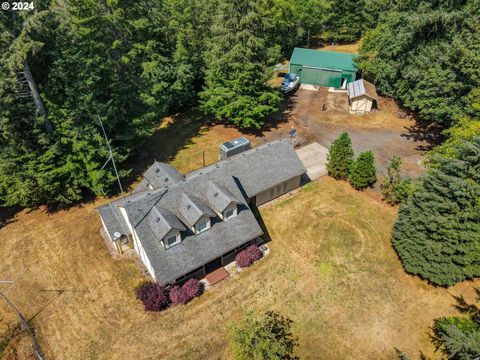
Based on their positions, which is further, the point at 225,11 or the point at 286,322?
the point at 225,11

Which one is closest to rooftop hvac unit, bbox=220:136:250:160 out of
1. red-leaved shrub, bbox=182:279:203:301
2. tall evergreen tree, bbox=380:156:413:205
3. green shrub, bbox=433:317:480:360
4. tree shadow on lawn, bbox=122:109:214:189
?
tree shadow on lawn, bbox=122:109:214:189

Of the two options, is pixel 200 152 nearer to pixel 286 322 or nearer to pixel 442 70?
pixel 286 322

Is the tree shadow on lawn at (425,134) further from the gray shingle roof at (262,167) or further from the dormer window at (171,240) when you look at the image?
the dormer window at (171,240)

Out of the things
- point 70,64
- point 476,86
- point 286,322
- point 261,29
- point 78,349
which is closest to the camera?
point 78,349

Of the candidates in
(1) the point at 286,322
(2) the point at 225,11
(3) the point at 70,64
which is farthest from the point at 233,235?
(2) the point at 225,11

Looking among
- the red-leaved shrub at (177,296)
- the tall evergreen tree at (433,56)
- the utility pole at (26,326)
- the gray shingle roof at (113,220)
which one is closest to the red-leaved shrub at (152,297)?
the red-leaved shrub at (177,296)

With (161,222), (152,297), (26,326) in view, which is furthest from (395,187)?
(26,326)
